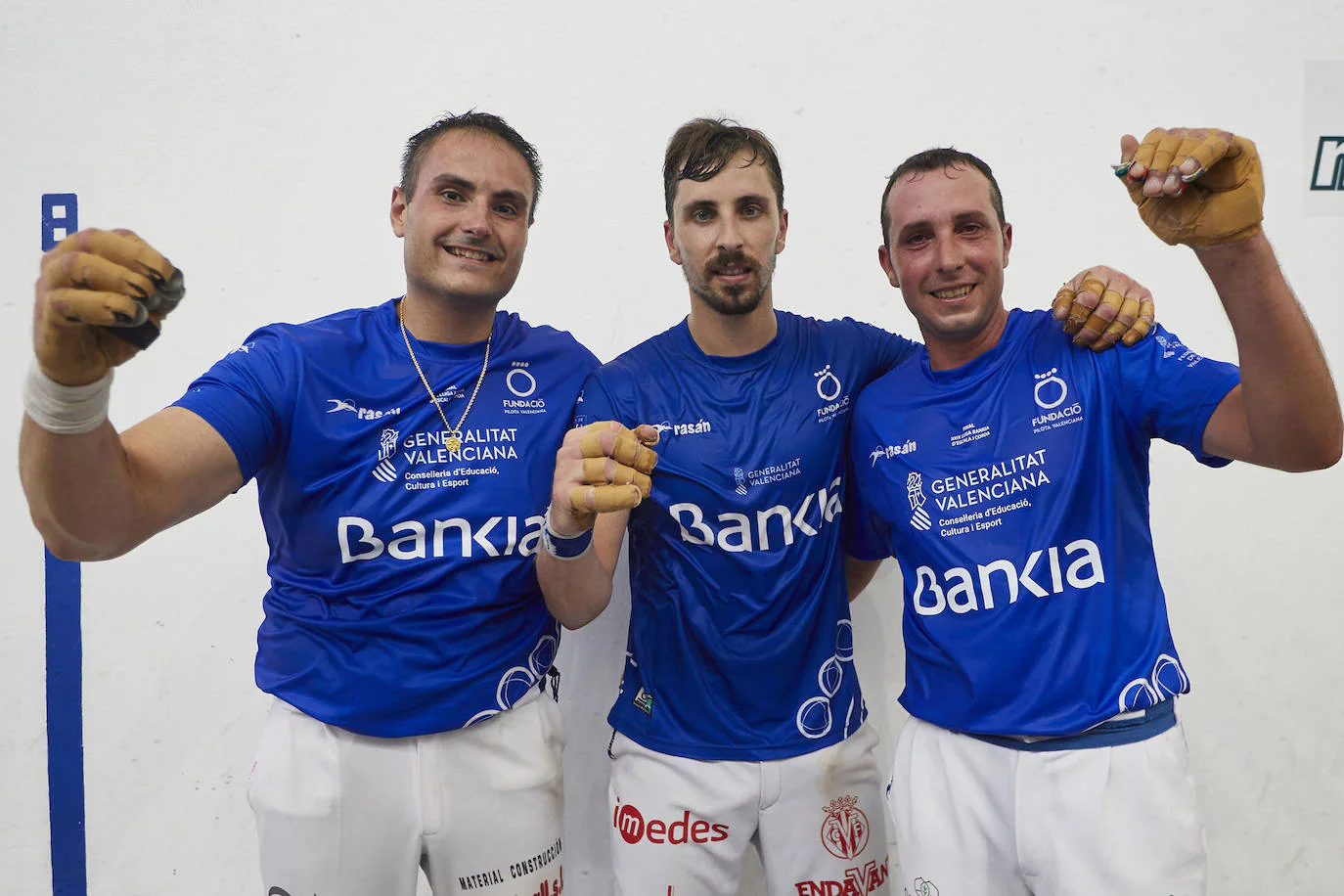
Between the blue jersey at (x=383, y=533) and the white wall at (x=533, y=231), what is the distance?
55 cm

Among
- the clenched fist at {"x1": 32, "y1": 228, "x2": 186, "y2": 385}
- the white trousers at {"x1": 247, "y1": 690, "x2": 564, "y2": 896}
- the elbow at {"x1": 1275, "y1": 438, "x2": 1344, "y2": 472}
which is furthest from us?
the white trousers at {"x1": 247, "y1": 690, "x2": 564, "y2": 896}

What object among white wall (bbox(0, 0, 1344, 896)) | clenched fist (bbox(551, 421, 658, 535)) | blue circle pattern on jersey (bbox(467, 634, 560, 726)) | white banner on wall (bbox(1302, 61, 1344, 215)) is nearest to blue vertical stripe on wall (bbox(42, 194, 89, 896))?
white wall (bbox(0, 0, 1344, 896))

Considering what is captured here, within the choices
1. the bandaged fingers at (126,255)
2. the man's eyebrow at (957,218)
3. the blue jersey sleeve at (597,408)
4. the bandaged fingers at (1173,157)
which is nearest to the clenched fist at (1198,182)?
the bandaged fingers at (1173,157)

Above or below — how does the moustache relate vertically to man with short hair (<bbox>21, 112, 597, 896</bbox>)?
above

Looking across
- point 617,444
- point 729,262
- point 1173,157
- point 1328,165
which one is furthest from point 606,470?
point 1328,165

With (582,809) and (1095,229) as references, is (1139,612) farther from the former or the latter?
(582,809)

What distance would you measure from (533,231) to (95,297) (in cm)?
113

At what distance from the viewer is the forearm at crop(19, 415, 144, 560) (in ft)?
3.10

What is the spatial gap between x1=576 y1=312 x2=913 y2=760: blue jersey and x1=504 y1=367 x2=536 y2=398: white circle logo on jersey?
89 millimetres

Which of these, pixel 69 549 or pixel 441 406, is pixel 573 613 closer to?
pixel 441 406

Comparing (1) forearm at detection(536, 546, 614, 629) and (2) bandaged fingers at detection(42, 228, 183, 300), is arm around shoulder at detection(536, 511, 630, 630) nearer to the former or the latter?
(1) forearm at detection(536, 546, 614, 629)

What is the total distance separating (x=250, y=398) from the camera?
123 centimetres

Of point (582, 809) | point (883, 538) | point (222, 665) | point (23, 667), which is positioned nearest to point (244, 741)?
point (222, 665)

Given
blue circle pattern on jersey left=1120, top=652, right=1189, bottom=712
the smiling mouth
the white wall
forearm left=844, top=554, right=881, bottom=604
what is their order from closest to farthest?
blue circle pattern on jersey left=1120, top=652, right=1189, bottom=712 → the smiling mouth → forearm left=844, top=554, right=881, bottom=604 → the white wall
